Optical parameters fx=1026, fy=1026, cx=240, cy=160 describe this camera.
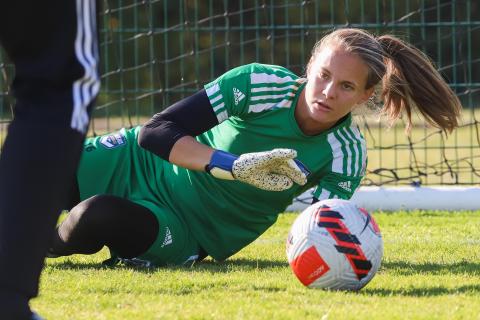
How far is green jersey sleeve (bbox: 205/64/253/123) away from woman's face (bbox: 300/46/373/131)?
278 mm

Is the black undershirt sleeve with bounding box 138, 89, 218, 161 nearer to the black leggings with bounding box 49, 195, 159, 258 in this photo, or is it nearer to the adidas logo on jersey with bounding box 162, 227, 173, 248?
the black leggings with bounding box 49, 195, 159, 258

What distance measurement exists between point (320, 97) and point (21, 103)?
183cm

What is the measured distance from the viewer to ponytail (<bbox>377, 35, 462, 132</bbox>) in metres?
4.29

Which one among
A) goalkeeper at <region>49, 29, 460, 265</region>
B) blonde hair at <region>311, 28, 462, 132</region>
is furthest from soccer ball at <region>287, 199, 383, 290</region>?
blonde hair at <region>311, 28, 462, 132</region>

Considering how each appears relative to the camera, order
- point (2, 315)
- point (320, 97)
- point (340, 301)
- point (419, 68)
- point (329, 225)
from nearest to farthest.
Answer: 1. point (2, 315)
2. point (340, 301)
3. point (329, 225)
4. point (320, 97)
5. point (419, 68)

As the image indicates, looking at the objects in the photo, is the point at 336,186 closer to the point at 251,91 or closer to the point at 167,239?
the point at 251,91

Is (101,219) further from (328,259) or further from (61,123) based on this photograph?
(61,123)

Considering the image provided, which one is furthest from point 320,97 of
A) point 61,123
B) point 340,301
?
point 61,123

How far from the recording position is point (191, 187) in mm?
4387

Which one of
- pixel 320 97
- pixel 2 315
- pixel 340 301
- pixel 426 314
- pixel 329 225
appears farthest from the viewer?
pixel 320 97

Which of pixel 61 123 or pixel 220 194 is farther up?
pixel 61 123

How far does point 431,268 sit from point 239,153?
3.03 ft

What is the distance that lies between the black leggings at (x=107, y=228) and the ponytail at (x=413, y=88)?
1.13 meters

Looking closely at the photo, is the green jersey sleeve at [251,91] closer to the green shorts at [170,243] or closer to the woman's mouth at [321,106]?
the woman's mouth at [321,106]
